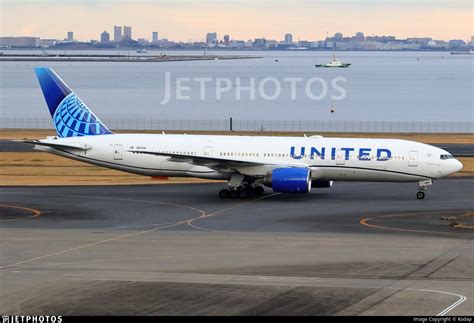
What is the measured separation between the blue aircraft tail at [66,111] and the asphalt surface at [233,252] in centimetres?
418

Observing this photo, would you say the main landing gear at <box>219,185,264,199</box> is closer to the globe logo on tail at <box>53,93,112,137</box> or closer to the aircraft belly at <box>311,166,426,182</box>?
the aircraft belly at <box>311,166,426,182</box>

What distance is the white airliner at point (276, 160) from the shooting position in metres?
62.0

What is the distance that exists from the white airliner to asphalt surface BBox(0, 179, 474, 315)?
141 centimetres

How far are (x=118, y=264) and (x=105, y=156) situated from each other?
25.9 metres

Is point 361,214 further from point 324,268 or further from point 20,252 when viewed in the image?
point 20,252

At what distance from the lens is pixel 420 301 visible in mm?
A: 32969

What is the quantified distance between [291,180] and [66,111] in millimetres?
17710

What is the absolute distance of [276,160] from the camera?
6250 cm

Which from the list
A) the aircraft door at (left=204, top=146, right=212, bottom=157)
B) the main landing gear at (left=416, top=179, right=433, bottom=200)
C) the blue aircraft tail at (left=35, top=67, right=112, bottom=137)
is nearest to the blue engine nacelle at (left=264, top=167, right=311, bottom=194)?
the aircraft door at (left=204, top=146, right=212, bottom=157)

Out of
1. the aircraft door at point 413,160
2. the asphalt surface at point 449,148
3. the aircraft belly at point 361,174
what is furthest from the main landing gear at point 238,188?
the asphalt surface at point 449,148

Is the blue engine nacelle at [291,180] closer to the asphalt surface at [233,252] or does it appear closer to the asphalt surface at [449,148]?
the asphalt surface at [233,252]

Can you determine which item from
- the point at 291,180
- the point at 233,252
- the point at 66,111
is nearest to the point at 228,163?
the point at 291,180

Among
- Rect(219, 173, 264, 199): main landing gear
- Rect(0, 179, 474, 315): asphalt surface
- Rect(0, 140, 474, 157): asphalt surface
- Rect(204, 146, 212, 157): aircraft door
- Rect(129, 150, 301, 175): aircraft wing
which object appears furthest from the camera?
Rect(0, 140, 474, 157): asphalt surface

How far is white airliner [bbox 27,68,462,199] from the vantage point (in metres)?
62.0
